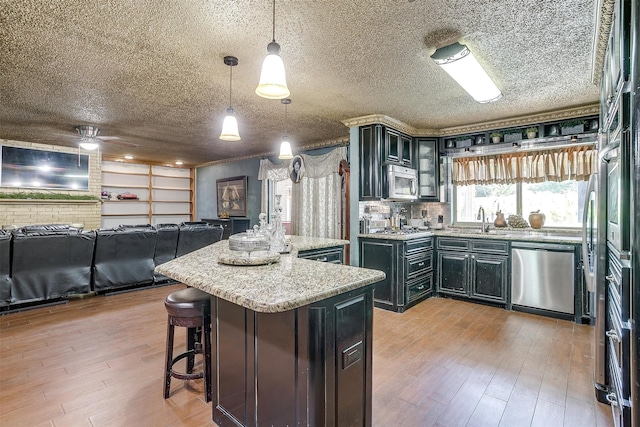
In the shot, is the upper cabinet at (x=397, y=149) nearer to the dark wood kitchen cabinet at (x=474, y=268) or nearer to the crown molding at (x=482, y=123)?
the crown molding at (x=482, y=123)

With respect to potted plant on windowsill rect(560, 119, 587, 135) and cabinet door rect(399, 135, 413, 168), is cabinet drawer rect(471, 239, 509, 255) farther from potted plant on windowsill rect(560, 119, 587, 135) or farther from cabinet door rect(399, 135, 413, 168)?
potted plant on windowsill rect(560, 119, 587, 135)

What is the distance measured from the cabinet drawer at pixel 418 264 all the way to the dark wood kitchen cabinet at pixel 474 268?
0.53 feet

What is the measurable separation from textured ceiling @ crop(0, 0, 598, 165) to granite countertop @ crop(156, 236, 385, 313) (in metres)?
1.60

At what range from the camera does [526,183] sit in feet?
14.9

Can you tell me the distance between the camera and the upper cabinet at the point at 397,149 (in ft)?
14.5

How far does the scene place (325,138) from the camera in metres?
5.93

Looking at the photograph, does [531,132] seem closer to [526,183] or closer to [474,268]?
[526,183]

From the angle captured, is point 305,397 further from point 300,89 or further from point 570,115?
point 570,115

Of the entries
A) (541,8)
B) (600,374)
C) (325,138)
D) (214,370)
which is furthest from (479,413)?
(325,138)

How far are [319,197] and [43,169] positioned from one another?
5.68m

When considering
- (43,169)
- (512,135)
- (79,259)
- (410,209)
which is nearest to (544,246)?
(512,135)

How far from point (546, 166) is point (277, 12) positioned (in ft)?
13.1

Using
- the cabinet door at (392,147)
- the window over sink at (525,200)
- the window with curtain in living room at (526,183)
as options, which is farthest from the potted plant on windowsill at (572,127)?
the cabinet door at (392,147)

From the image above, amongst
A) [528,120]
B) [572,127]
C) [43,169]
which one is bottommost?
[43,169]
